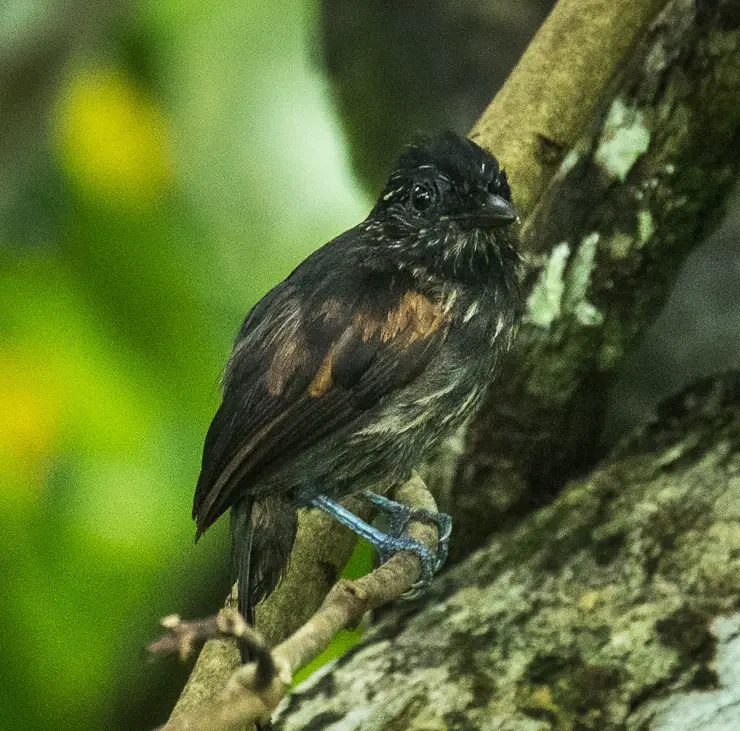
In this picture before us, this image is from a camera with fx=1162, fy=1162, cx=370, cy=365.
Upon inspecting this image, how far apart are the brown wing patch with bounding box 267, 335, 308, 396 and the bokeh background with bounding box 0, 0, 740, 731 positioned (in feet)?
3.13

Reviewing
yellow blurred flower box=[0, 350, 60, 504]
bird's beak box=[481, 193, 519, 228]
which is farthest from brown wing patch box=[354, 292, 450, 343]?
yellow blurred flower box=[0, 350, 60, 504]

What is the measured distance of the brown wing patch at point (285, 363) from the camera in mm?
2398

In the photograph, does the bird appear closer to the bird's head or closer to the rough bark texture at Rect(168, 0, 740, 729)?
the bird's head

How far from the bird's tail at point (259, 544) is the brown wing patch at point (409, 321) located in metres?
0.47

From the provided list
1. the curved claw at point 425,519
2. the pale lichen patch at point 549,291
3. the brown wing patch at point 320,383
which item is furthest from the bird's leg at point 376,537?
the pale lichen patch at point 549,291

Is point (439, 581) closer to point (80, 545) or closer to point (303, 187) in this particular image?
point (80, 545)

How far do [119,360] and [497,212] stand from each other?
4.63ft

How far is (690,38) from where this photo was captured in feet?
9.89

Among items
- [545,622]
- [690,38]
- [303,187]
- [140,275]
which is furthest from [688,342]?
[140,275]

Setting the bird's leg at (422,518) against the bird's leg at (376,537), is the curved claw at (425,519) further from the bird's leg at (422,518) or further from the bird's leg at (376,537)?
the bird's leg at (376,537)

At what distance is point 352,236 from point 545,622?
1.00 m

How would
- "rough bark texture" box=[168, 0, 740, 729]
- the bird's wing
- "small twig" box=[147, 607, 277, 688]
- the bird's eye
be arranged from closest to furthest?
"small twig" box=[147, 607, 277, 688], the bird's wing, the bird's eye, "rough bark texture" box=[168, 0, 740, 729]

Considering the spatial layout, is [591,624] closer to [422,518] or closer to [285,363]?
[422,518]

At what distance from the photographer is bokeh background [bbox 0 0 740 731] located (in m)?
3.34
